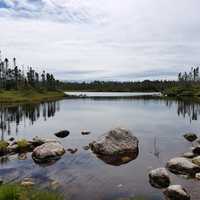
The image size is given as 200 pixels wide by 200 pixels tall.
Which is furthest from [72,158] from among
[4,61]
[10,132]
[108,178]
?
[4,61]

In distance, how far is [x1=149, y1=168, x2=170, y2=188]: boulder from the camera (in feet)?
60.7

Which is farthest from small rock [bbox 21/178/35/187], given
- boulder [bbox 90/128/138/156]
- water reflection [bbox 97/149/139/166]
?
boulder [bbox 90/128/138/156]

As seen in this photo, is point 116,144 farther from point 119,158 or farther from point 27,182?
point 27,182

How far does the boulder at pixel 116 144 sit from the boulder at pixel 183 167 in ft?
20.1

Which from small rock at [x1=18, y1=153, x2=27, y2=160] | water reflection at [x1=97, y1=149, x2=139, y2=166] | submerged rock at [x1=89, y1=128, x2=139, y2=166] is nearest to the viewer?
water reflection at [x1=97, y1=149, x2=139, y2=166]

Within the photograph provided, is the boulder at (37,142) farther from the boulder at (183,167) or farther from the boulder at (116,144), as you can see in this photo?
the boulder at (183,167)

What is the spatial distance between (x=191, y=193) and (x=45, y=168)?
10.5 m

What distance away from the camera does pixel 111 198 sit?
16.3 meters

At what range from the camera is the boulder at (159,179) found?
60.7ft

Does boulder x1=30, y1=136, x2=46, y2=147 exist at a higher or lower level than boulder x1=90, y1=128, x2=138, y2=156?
lower

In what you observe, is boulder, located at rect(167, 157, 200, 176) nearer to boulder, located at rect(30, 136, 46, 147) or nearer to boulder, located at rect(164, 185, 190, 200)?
boulder, located at rect(164, 185, 190, 200)

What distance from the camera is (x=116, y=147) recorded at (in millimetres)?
27219

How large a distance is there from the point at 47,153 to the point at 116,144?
245 inches

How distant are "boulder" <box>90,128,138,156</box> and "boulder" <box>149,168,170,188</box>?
7.64 meters
